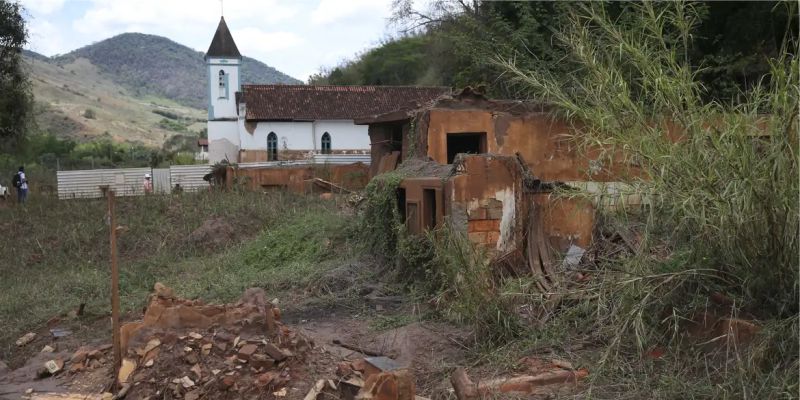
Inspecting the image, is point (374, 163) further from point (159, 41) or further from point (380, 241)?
point (159, 41)

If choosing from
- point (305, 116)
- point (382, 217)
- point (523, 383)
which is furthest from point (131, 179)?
point (523, 383)

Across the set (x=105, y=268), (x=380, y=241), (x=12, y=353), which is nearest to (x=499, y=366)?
(x=380, y=241)

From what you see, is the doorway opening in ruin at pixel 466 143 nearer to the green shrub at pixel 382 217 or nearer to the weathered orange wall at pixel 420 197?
the green shrub at pixel 382 217

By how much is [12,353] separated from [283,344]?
17.0 feet

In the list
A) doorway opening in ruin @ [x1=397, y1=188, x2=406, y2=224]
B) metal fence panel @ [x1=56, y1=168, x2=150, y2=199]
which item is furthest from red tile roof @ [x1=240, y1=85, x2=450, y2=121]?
doorway opening in ruin @ [x1=397, y1=188, x2=406, y2=224]

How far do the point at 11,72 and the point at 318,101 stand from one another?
1929cm

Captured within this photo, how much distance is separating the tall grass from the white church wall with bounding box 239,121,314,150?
108 ft

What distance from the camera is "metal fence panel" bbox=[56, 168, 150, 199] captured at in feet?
78.9

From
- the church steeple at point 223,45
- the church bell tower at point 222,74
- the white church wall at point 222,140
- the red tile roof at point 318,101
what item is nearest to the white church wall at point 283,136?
the red tile roof at point 318,101

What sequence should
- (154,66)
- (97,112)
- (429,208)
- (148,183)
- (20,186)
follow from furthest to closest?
1. (154,66)
2. (97,112)
3. (148,183)
4. (20,186)
5. (429,208)

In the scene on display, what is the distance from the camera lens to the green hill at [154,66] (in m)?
124

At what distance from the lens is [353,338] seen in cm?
873

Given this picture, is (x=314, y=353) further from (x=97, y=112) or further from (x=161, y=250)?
(x=97, y=112)

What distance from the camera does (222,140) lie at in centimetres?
4103
